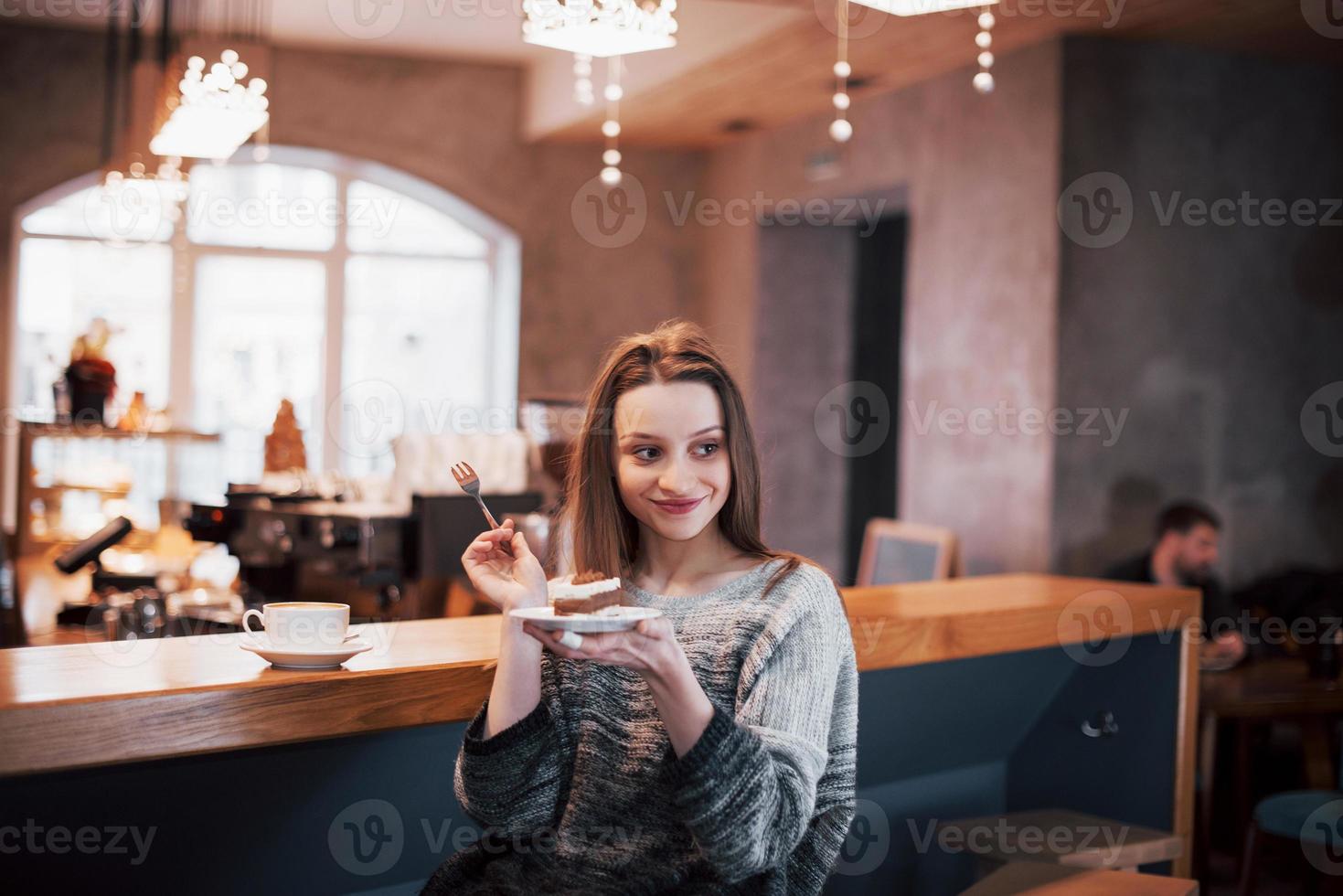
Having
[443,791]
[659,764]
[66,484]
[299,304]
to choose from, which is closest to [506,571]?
[659,764]

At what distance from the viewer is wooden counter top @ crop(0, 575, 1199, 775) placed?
4.66 feet

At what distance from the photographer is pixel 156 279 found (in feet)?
28.3

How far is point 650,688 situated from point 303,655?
469 mm

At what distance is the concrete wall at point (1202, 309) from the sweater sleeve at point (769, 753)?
397 cm

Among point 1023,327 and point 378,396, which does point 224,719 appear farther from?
point 378,396

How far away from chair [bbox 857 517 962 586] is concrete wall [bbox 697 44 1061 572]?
2.23 ft

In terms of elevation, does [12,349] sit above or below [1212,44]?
below

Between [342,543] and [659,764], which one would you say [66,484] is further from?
[659,764]

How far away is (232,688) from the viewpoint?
1.54 meters

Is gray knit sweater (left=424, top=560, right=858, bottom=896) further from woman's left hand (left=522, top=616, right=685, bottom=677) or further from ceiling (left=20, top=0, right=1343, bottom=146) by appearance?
ceiling (left=20, top=0, right=1343, bottom=146)

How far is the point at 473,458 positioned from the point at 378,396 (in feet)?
17.5

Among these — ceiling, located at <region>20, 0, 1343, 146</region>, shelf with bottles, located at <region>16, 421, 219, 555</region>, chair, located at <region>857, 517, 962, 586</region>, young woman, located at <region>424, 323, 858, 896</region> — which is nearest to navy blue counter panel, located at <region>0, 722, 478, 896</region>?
young woman, located at <region>424, 323, 858, 896</region>

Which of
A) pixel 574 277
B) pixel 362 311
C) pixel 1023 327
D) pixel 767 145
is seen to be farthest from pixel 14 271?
pixel 1023 327

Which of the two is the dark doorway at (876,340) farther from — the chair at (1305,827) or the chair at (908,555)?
the chair at (1305,827)
